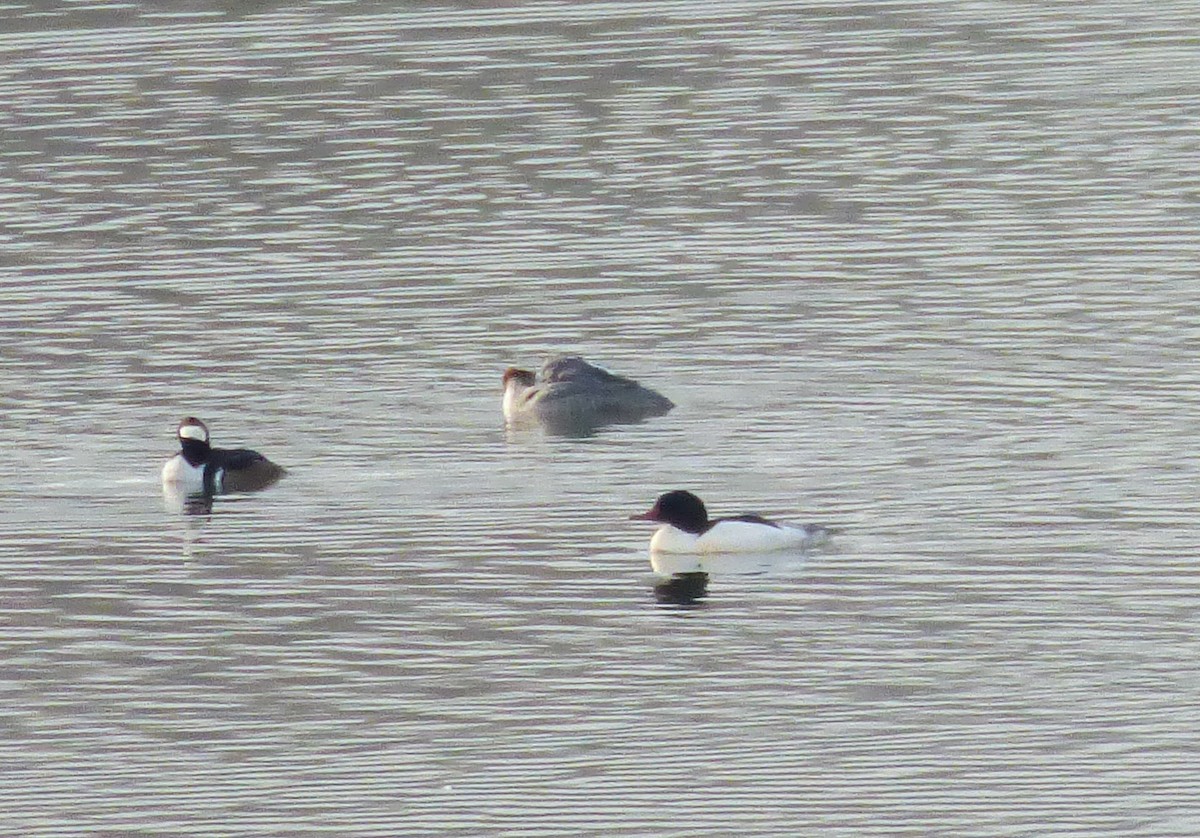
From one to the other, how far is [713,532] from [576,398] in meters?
4.87

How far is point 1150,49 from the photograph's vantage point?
139ft

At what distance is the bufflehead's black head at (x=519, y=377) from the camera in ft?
81.5

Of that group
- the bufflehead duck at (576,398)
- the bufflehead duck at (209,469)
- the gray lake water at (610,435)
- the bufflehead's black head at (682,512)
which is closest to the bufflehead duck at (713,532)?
the bufflehead's black head at (682,512)

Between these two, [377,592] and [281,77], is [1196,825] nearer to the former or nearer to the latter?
[377,592]

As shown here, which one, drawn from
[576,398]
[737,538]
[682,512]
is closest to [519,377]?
[576,398]

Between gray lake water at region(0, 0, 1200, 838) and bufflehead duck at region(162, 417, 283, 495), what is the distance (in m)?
0.25

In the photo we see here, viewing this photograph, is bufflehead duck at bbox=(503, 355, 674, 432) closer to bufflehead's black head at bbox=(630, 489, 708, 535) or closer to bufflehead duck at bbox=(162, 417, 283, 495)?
bufflehead duck at bbox=(162, 417, 283, 495)

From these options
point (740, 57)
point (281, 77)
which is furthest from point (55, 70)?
point (740, 57)

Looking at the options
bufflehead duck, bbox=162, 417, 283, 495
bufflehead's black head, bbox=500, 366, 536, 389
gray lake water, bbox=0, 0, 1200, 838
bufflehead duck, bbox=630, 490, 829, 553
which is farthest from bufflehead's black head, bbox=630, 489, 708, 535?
bufflehead's black head, bbox=500, 366, 536, 389

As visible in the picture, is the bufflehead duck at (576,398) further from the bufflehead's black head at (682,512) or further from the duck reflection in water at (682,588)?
the duck reflection in water at (682,588)

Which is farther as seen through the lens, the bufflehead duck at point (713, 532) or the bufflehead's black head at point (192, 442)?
the bufflehead's black head at point (192, 442)

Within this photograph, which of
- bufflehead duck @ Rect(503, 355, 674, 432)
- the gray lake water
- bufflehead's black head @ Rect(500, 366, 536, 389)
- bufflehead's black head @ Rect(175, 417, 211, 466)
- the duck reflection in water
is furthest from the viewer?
bufflehead's black head @ Rect(500, 366, 536, 389)

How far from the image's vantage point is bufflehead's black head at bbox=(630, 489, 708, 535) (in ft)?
66.2

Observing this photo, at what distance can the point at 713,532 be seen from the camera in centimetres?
2023
